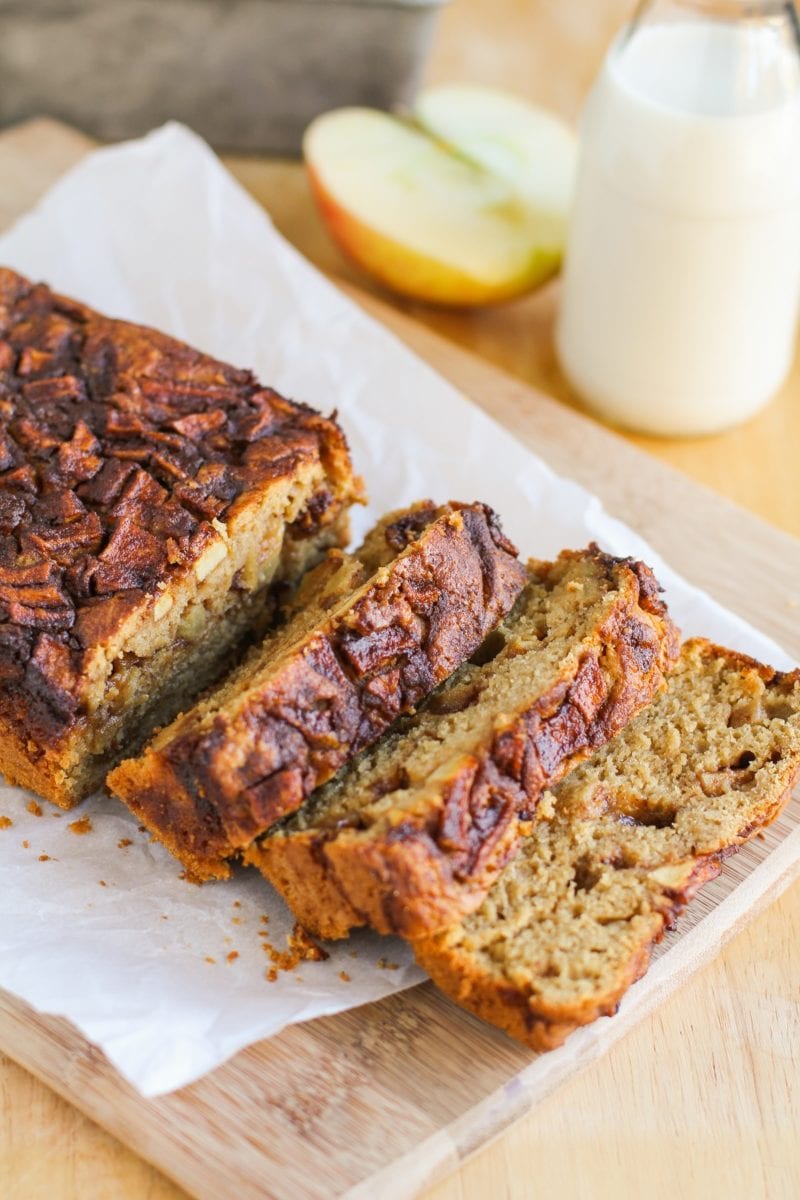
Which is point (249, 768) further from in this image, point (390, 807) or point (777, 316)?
point (777, 316)

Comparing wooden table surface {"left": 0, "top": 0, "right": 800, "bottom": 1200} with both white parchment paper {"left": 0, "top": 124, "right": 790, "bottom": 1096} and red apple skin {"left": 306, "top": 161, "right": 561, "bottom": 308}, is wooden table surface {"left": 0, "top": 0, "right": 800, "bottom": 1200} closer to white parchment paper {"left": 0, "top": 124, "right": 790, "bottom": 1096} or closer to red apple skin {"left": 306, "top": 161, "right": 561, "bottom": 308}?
white parchment paper {"left": 0, "top": 124, "right": 790, "bottom": 1096}

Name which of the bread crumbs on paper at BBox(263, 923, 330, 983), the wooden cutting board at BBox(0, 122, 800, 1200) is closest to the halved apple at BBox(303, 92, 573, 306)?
the wooden cutting board at BBox(0, 122, 800, 1200)

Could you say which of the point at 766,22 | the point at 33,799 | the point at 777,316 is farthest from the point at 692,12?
the point at 33,799

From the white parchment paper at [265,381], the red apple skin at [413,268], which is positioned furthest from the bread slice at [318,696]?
the red apple skin at [413,268]

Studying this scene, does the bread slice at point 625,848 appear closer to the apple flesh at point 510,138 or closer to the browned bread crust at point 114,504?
the browned bread crust at point 114,504

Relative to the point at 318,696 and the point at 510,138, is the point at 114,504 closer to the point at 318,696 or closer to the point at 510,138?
the point at 318,696

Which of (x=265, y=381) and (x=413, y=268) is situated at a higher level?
(x=413, y=268)

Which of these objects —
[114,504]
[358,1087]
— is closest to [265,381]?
[114,504]
